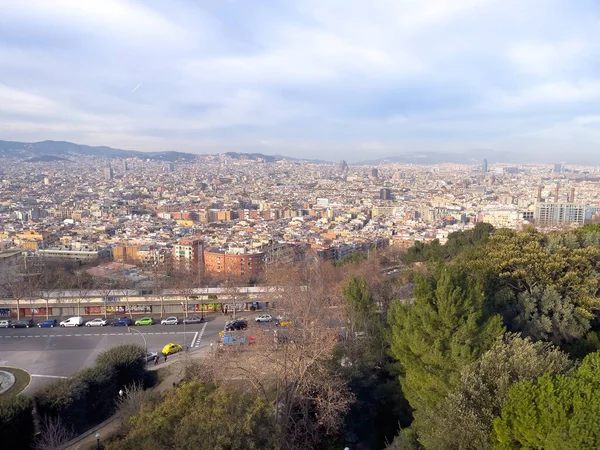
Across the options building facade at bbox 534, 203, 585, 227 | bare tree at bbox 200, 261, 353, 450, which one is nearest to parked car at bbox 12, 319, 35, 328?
bare tree at bbox 200, 261, 353, 450

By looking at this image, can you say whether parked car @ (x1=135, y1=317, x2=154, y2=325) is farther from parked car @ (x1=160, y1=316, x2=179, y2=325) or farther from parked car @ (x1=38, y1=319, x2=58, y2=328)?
parked car @ (x1=38, y1=319, x2=58, y2=328)

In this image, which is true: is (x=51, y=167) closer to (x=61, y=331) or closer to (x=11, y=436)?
(x=61, y=331)

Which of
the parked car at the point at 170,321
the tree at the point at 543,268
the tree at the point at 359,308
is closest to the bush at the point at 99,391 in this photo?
the tree at the point at 359,308

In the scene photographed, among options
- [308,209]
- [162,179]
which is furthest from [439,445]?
[162,179]

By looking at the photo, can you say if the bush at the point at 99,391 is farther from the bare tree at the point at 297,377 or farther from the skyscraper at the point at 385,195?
the skyscraper at the point at 385,195

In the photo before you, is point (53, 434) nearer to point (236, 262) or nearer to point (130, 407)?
point (130, 407)
